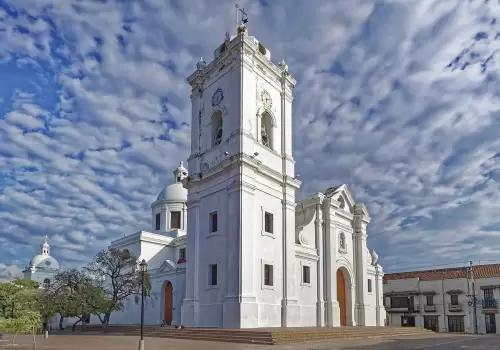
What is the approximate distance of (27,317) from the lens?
1694cm

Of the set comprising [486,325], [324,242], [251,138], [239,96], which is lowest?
[486,325]

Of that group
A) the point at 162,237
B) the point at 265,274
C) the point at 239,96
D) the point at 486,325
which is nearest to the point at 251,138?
the point at 239,96

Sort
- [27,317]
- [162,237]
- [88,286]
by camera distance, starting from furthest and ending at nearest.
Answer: [162,237] → [88,286] → [27,317]

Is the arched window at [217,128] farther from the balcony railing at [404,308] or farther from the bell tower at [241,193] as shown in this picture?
the balcony railing at [404,308]

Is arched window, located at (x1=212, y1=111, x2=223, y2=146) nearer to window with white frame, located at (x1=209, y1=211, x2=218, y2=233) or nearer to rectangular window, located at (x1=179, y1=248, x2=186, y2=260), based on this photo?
window with white frame, located at (x1=209, y1=211, x2=218, y2=233)

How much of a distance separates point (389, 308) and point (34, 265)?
49194 mm

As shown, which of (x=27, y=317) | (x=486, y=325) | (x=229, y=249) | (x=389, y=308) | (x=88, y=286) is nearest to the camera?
(x=27, y=317)

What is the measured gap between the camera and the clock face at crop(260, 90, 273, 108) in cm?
2964

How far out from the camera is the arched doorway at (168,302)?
116 ft

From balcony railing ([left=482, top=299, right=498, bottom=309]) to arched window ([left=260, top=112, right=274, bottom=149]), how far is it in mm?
36642

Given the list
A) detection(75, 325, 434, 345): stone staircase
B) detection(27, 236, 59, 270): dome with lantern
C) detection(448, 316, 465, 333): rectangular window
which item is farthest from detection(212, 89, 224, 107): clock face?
detection(27, 236, 59, 270): dome with lantern

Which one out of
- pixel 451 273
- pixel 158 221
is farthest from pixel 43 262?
pixel 451 273

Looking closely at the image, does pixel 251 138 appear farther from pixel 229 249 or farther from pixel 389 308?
pixel 389 308

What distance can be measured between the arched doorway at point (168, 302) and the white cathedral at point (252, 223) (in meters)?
0.09
